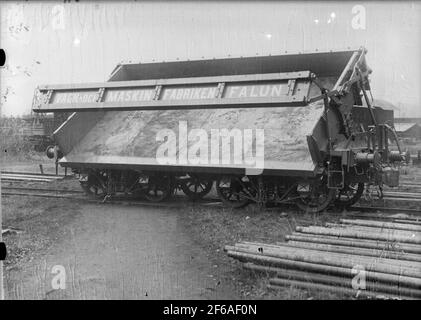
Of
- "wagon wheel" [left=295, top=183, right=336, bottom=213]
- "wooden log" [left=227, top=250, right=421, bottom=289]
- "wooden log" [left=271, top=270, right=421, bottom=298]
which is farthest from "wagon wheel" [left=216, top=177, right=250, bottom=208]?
"wooden log" [left=271, top=270, right=421, bottom=298]

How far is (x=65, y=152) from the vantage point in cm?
1002

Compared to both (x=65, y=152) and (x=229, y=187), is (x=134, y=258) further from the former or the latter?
(x=65, y=152)

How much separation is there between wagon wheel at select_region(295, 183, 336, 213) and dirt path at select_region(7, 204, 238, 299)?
2.23 m

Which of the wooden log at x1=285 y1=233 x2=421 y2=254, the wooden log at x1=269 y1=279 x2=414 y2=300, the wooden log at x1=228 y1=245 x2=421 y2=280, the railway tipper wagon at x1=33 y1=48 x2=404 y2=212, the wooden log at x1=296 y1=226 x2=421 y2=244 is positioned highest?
the railway tipper wagon at x1=33 y1=48 x2=404 y2=212

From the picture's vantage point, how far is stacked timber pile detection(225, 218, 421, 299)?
3924 mm

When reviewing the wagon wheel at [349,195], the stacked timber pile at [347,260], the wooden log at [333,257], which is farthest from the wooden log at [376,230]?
the wagon wheel at [349,195]

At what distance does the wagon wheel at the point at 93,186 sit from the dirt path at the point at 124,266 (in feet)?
7.59

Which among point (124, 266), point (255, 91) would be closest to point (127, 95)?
point (255, 91)

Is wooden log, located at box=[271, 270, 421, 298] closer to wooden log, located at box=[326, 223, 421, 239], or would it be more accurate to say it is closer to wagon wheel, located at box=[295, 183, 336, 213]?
wooden log, located at box=[326, 223, 421, 239]

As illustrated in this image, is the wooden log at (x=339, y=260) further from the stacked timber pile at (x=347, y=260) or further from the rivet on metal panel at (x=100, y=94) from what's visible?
the rivet on metal panel at (x=100, y=94)

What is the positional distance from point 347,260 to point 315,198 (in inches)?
160

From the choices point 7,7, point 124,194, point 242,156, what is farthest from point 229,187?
point 7,7

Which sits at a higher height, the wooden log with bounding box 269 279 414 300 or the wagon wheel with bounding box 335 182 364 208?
the wagon wheel with bounding box 335 182 364 208

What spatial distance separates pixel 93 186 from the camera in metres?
10.4
